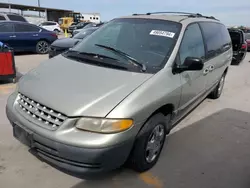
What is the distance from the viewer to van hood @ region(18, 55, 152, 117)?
2377 mm

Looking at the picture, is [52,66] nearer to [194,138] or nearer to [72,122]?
[72,122]

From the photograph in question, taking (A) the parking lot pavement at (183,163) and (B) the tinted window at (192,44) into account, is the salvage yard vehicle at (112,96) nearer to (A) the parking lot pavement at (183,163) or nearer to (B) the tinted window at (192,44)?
(B) the tinted window at (192,44)

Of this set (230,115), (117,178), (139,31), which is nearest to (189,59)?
(139,31)

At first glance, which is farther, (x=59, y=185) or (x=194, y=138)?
(x=194, y=138)

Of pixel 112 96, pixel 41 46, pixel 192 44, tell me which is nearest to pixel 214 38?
pixel 192 44

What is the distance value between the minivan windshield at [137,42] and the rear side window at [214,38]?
1.05 m

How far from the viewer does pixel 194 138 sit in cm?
391

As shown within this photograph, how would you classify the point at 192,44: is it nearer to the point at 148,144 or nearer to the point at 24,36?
the point at 148,144

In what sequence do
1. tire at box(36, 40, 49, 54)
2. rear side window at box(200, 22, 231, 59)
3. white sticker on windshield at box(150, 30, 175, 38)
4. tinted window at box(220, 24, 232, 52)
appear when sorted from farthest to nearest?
1. tire at box(36, 40, 49, 54)
2. tinted window at box(220, 24, 232, 52)
3. rear side window at box(200, 22, 231, 59)
4. white sticker on windshield at box(150, 30, 175, 38)

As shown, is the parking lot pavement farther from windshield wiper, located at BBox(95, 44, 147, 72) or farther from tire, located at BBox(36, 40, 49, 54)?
tire, located at BBox(36, 40, 49, 54)

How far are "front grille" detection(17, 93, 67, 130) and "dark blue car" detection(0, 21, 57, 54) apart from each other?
9034mm

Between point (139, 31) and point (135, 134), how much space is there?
1.59 m

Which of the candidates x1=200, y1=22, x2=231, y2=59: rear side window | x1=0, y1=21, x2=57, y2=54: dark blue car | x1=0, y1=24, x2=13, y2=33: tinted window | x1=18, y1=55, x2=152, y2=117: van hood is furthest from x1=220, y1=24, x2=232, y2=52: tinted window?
x1=0, y1=24, x2=13, y2=33: tinted window

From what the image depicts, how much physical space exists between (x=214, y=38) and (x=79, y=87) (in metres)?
3.09
